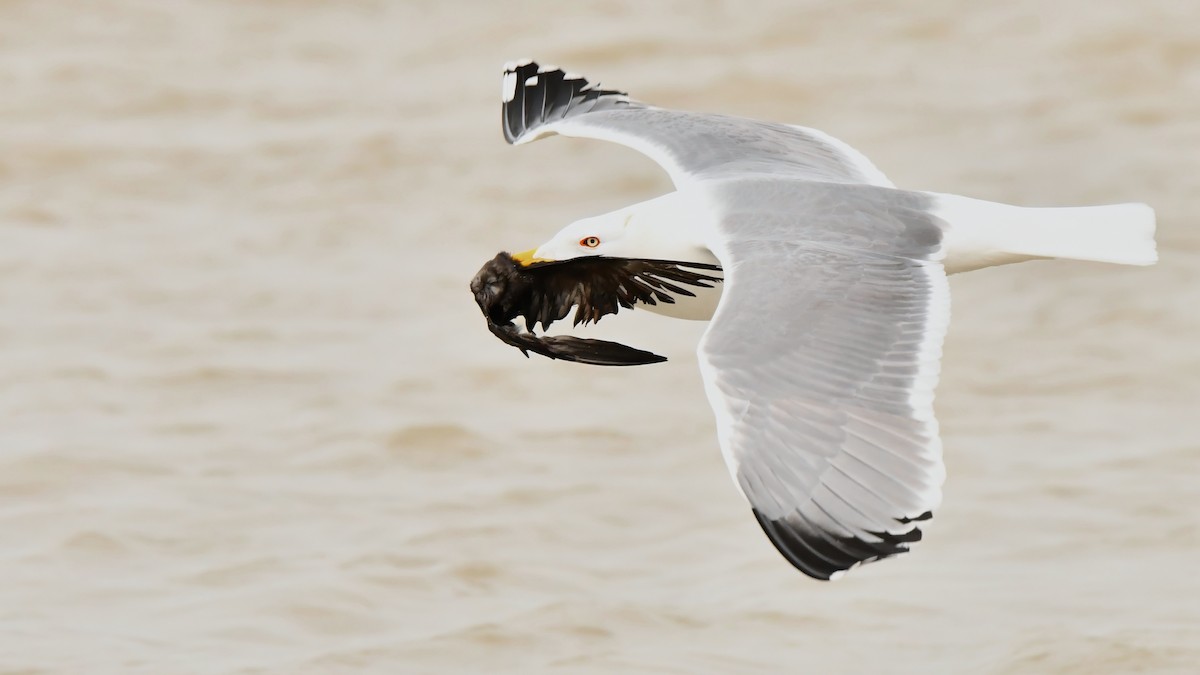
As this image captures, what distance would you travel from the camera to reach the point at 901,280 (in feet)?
17.1

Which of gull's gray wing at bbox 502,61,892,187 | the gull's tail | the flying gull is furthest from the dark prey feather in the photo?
the gull's tail

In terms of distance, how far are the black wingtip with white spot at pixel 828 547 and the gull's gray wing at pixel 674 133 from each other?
182 centimetres

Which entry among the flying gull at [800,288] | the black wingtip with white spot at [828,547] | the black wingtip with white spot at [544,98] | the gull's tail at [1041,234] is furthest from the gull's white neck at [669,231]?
the black wingtip with white spot at [828,547]

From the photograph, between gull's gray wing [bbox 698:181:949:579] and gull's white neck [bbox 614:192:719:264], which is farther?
gull's white neck [bbox 614:192:719:264]

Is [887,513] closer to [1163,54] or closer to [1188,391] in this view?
[1188,391]

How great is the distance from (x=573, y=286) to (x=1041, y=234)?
4.60 ft

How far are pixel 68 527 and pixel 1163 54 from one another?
267 inches

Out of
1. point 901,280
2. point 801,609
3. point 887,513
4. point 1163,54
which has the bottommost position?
point 801,609

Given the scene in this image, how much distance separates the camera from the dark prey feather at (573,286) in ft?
19.0

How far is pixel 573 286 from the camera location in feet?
19.7

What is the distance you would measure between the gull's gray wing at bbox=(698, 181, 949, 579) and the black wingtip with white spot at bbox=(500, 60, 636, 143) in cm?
137

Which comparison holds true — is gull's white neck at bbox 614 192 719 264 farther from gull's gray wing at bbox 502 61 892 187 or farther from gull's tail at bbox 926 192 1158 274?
gull's tail at bbox 926 192 1158 274

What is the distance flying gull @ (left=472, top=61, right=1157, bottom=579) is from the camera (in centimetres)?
452

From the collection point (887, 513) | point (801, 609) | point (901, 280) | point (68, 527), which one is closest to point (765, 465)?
point (887, 513)
